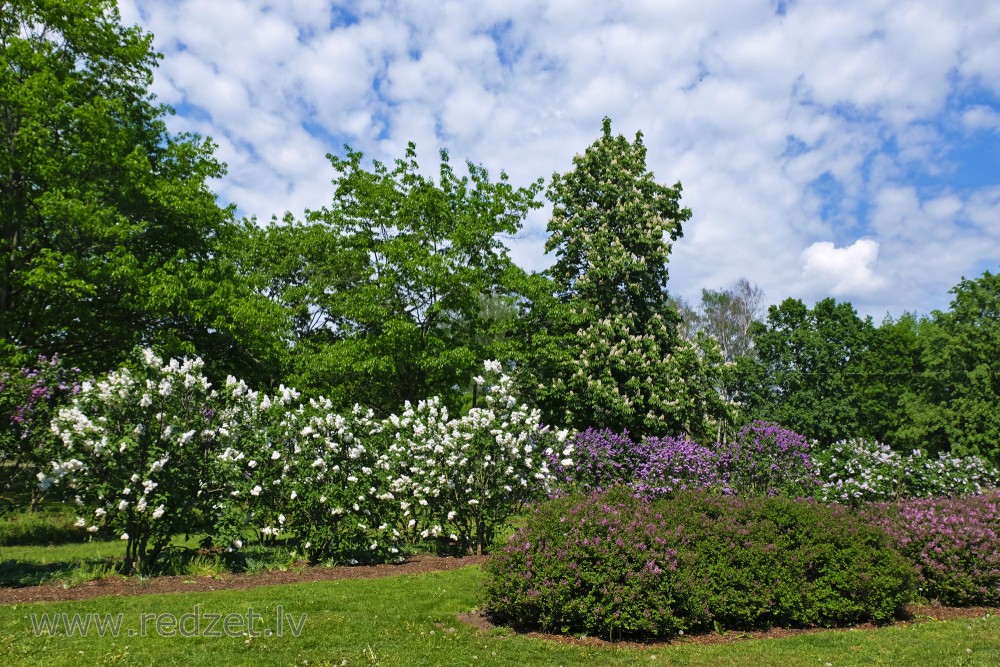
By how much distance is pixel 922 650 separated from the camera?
20.2ft

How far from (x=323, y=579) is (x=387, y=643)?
3357 mm

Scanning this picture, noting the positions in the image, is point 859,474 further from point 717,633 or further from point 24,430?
point 24,430

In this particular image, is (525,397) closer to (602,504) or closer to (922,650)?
(602,504)

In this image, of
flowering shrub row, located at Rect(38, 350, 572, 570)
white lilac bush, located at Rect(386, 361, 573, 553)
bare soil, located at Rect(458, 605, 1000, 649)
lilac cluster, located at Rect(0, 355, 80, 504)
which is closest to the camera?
bare soil, located at Rect(458, 605, 1000, 649)

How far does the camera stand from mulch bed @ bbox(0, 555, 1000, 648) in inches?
261

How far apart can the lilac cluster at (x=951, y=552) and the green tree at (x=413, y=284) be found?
10142mm

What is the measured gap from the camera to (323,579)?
8.85m

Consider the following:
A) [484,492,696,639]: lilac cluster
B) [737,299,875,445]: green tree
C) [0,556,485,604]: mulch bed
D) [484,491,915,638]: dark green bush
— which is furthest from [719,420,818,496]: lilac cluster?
[737,299,875,445]: green tree

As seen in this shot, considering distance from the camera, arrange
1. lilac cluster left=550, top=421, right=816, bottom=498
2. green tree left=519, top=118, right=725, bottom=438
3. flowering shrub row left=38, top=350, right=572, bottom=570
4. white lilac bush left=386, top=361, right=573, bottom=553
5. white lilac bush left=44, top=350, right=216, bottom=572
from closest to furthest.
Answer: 1. white lilac bush left=44, top=350, right=216, bottom=572
2. flowering shrub row left=38, top=350, right=572, bottom=570
3. white lilac bush left=386, top=361, right=573, bottom=553
4. lilac cluster left=550, top=421, right=816, bottom=498
5. green tree left=519, top=118, right=725, bottom=438

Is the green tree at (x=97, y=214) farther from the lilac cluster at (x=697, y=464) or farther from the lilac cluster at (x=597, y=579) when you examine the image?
the lilac cluster at (x=597, y=579)

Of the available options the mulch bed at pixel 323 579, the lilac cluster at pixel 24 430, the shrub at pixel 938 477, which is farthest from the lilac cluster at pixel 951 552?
the lilac cluster at pixel 24 430

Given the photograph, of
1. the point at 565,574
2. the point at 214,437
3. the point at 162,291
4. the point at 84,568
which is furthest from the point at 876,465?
the point at 162,291

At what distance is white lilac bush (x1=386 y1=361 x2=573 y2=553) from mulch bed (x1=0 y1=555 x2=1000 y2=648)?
102 centimetres

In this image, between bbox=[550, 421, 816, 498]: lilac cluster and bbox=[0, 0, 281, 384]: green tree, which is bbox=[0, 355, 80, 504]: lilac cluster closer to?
bbox=[0, 0, 281, 384]: green tree
